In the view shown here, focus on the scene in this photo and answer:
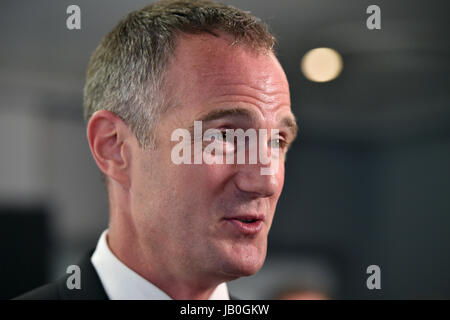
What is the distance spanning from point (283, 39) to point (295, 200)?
20.3 inches

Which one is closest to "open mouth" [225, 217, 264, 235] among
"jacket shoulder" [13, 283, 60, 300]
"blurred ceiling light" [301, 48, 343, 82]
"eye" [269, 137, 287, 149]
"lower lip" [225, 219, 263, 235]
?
"lower lip" [225, 219, 263, 235]

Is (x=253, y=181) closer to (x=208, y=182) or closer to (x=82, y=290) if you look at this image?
(x=208, y=182)

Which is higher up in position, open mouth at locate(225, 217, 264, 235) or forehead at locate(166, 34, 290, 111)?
forehead at locate(166, 34, 290, 111)

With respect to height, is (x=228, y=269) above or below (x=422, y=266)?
above

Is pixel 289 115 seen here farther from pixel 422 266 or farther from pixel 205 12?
pixel 422 266

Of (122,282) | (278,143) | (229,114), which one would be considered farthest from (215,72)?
(122,282)

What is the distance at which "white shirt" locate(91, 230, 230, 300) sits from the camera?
3.82ft

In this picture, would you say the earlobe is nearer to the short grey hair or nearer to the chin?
the short grey hair

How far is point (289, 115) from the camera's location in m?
1.21

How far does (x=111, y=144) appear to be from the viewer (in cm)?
120

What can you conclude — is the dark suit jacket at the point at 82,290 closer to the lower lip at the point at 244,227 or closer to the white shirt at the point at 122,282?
the white shirt at the point at 122,282

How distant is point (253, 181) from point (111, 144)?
1.23 ft

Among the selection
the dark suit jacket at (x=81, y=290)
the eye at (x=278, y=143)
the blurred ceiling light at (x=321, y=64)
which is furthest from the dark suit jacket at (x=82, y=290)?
the blurred ceiling light at (x=321, y=64)
